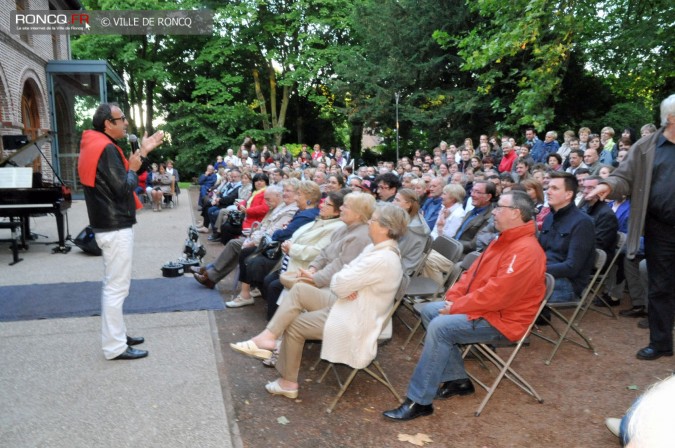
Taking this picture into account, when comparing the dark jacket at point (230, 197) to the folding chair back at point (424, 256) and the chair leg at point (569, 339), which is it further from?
the chair leg at point (569, 339)

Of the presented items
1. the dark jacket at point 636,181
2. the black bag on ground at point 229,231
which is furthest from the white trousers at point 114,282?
the black bag on ground at point 229,231

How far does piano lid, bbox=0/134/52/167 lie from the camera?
337 inches

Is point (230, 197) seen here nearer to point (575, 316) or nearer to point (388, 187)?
point (388, 187)

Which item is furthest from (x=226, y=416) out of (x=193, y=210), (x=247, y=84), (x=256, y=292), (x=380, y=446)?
(x=247, y=84)

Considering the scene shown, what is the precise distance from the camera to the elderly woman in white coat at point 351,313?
11.1 ft

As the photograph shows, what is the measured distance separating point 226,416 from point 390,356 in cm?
162

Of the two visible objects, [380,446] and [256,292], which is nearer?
[380,446]

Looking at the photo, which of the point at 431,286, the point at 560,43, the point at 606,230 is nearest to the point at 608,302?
the point at 606,230

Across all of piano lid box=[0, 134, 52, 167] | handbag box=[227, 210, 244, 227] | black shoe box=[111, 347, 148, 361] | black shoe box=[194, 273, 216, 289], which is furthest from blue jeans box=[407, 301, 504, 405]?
piano lid box=[0, 134, 52, 167]

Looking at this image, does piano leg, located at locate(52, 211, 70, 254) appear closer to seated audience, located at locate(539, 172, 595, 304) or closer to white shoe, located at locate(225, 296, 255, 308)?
white shoe, located at locate(225, 296, 255, 308)

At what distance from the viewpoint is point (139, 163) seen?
4.02m

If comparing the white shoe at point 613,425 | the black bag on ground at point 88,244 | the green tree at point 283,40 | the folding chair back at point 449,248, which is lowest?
the white shoe at point 613,425

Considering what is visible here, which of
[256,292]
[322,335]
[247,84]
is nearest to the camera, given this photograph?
[322,335]

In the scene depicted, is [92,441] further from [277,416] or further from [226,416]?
[277,416]
